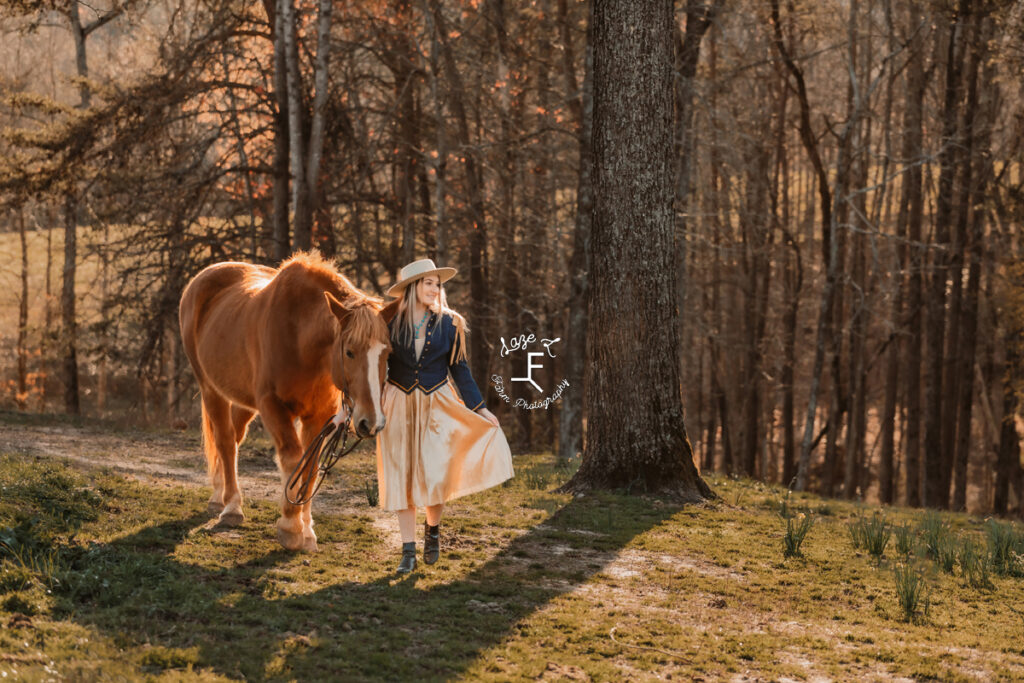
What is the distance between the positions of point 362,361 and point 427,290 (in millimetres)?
683

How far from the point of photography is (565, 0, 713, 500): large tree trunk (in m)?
8.29

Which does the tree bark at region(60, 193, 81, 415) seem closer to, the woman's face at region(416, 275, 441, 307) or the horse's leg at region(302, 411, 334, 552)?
the horse's leg at region(302, 411, 334, 552)

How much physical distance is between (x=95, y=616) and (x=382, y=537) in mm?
2528

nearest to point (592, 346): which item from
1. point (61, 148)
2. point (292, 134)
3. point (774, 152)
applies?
point (292, 134)

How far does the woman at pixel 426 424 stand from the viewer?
557 cm

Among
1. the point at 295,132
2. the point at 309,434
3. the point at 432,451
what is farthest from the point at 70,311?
the point at 432,451

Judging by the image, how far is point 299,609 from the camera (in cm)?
488

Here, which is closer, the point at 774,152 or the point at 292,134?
the point at 292,134

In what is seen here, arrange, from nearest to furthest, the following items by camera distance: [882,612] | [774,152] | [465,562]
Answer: [882,612]
[465,562]
[774,152]

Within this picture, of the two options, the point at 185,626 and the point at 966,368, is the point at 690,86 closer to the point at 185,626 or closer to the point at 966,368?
the point at 966,368

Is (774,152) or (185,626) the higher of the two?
(774,152)

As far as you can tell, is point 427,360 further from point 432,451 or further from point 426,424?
point 432,451

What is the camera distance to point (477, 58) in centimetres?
1830

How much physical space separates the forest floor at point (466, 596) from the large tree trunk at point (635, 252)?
56cm
